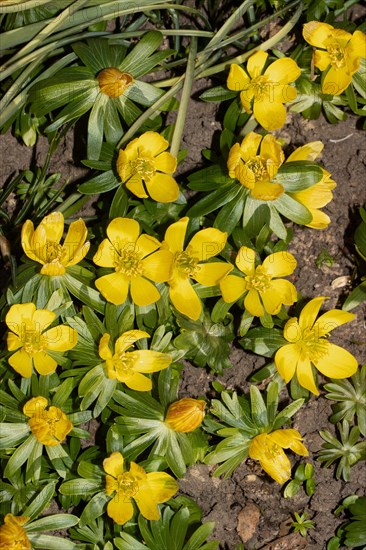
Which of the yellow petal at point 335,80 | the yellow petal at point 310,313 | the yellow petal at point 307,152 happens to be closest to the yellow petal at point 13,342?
the yellow petal at point 310,313

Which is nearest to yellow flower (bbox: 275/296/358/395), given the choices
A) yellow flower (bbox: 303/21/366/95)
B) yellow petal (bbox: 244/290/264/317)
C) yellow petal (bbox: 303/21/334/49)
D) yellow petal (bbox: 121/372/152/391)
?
yellow petal (bbox: 244/290/264/317)

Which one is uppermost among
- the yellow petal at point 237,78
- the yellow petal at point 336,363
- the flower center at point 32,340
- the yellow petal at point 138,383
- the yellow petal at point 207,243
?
the yellow petal at point 237,78

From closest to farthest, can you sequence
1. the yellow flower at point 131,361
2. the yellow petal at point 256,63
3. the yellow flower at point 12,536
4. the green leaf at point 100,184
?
the yellow flower at point 12,536, the yellow flower at point 131,361, the green leaf at point 100,184, the yellow petal at point 256,63

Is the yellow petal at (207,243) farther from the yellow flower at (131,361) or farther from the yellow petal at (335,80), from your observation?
the yellow petal at (335,80)

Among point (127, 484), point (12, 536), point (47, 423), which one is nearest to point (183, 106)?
point (47, 423)

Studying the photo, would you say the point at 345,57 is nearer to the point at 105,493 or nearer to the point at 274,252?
the point at 274,252
